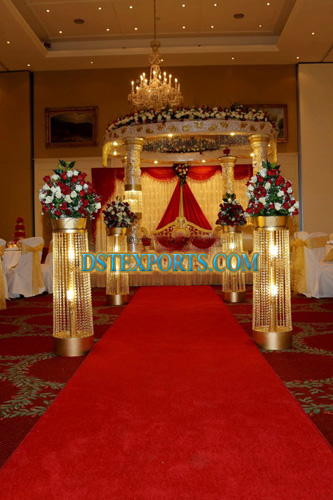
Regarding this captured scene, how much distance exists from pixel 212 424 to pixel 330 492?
793 mm

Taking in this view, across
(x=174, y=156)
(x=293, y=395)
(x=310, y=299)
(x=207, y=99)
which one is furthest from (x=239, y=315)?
(x=207, y=99)

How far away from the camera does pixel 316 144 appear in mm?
13352

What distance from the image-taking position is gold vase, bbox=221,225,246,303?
7009 millimetres

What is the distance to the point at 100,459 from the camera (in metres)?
2.16

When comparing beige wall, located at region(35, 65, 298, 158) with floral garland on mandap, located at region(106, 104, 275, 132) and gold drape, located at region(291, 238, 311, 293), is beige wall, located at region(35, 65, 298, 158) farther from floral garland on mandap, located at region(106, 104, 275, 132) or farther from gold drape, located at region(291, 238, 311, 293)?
gold drape, located at region(291, 238, 311, 293)

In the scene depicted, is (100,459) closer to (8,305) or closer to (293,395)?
(293,395)

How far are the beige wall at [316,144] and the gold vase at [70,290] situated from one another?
10.3 metres

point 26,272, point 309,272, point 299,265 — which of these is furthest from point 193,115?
point 26,272

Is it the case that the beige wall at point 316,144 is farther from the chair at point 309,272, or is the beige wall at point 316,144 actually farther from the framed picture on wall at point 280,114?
the chair at point 309,272

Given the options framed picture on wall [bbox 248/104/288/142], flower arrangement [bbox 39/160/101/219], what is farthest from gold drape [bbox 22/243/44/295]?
framed picture on wall [bbox 248/104/288/142]

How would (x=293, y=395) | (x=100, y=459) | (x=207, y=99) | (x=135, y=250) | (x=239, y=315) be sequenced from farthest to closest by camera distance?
(x=207, y=99) → (x=135, y=250) → (x=239, y=315) → (x=293, y=395) → (x=100, y=459)

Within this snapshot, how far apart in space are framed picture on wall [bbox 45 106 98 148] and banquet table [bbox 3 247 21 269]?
6.04 meters

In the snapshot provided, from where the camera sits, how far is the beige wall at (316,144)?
43.5 feet

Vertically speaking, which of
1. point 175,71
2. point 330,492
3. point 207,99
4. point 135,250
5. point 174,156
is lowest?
point 330,492
